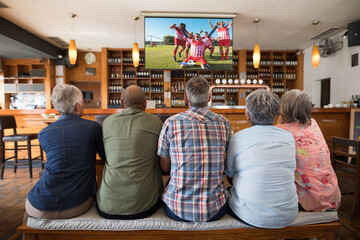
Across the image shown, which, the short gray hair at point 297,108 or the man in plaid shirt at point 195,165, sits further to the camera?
the short gray hair at point 297,108

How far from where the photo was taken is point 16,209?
7.72 feet

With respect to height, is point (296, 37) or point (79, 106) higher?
point (296, 37)

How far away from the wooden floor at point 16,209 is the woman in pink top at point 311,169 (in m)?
0.82

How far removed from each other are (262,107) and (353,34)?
5.54 meters

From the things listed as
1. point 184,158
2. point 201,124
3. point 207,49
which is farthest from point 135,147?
point 207,49

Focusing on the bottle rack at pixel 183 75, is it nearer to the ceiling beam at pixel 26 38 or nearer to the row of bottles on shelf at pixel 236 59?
the row of bottles on shelf at pixel 236 59

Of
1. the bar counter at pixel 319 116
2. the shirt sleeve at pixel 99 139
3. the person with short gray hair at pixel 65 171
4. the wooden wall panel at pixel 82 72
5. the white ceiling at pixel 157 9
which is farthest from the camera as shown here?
the wooden wall panel at pixel 82 72

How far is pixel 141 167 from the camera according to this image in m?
1.22

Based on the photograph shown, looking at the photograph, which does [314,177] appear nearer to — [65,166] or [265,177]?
[265,177]

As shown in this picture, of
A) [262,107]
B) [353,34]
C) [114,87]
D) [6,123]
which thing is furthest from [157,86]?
[262,107]

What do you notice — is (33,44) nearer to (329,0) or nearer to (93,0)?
(93,0)

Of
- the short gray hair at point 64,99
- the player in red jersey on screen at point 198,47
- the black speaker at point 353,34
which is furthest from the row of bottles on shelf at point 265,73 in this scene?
the short gray hair at point 64,99

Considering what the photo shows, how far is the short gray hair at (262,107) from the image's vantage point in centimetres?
120

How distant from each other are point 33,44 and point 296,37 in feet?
24.7
